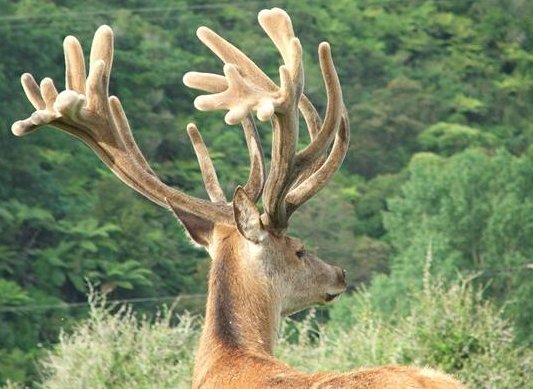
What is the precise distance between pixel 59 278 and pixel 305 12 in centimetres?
2884

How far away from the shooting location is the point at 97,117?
33.9ft

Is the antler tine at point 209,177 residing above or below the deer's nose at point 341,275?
above

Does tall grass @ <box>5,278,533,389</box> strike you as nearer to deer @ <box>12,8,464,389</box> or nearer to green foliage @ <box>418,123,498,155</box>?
deer @ <box>12,8,464,389</box>

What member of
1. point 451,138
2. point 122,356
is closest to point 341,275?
point 122,356

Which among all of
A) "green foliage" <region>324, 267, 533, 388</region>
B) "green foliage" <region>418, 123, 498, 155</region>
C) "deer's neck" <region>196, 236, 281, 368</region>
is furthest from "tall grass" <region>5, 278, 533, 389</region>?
"green foliage" <region>418, 123, 498, 155</region>

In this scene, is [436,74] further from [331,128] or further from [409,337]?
[331,128]

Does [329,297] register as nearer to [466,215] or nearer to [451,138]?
[466,215]

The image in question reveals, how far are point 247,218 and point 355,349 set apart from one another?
10.2 meters

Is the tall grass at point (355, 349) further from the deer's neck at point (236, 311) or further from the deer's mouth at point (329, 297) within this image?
the deer's neck at point (236, 311)

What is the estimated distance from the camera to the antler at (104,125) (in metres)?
10.1

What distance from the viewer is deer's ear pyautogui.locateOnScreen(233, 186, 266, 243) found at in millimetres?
9281

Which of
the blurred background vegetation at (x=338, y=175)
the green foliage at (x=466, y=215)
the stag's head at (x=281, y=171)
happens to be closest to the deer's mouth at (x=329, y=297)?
the stag's head at (x=281, y=171)

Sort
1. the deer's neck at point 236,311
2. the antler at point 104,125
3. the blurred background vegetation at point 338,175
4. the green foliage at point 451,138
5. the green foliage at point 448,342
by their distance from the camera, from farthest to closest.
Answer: the green foliage at point 451,138 → the blurred background vegetation at point 338,175 → the green foliage at point 448,342 → the antler at point 104,125 → the deer's neck at point 236,311

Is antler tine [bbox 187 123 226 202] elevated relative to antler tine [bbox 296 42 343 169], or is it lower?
lower
